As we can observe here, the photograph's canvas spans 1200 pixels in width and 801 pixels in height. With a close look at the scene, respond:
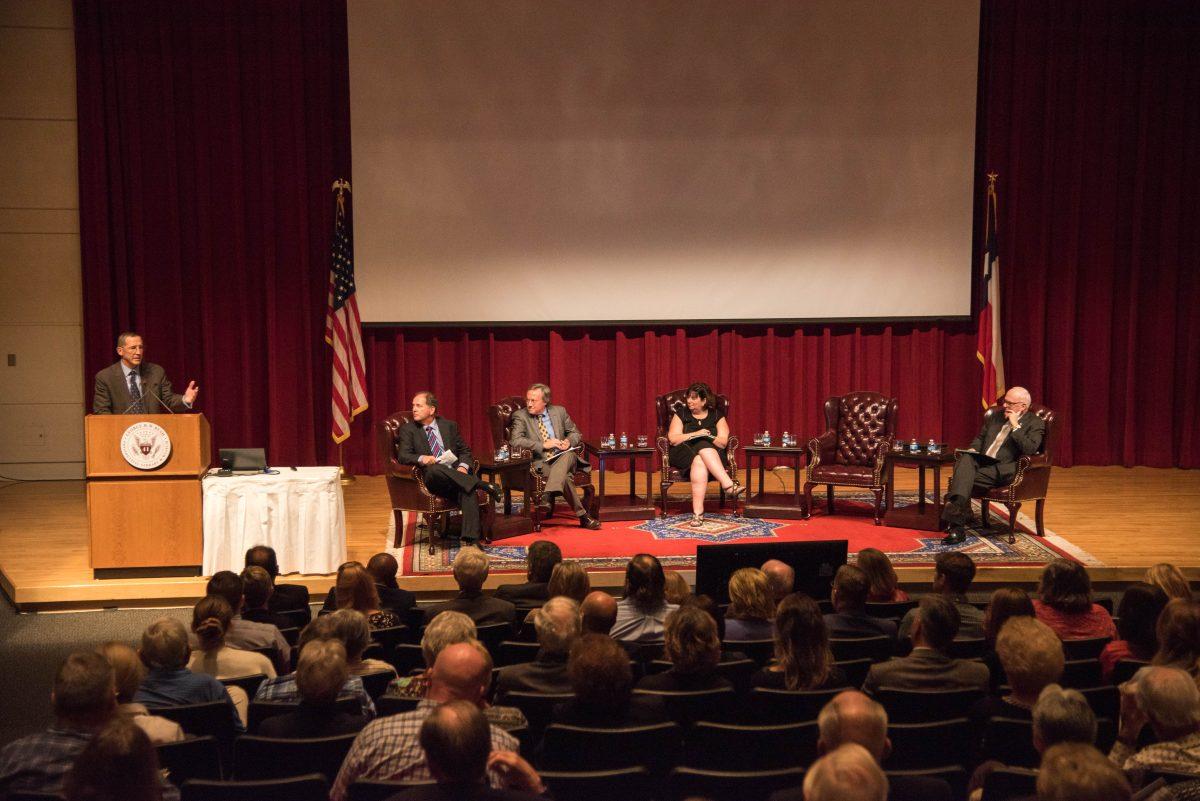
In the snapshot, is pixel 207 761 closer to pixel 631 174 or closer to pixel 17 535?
pixel 17 535

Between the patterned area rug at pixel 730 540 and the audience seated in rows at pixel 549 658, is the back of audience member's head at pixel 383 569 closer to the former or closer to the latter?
the audience seated in rows at pixel 549 658

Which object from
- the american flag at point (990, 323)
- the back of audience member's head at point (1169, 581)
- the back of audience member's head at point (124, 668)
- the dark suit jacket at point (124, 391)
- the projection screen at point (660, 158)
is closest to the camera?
the back of audience member's head at point (124, 668)

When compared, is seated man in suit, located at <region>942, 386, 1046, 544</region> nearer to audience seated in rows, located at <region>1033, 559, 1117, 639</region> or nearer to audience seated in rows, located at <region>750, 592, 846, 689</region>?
audience seated in rows, located at <region>1033, 559, 1117, 639</region>

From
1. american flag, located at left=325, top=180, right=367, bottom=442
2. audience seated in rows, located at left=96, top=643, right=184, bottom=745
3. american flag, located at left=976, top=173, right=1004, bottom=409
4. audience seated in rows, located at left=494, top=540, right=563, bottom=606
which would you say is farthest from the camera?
american flag, located at left=976, top=173, right=1004, bottom=409

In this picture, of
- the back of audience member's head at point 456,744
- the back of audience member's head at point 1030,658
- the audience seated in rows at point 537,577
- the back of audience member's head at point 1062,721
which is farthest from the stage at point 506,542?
the back of audience member's head at point 456,744

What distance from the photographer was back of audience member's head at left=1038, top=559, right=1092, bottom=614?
14.3 ft

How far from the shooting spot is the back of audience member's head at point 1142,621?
3859 mm

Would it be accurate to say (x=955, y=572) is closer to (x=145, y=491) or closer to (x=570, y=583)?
(x=570, y=583)

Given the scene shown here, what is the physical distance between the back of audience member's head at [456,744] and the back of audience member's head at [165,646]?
144 centimetres

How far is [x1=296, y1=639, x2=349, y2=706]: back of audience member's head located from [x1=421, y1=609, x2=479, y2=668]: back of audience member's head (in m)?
0.42

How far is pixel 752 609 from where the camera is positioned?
4.32 metres

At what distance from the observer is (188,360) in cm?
1045

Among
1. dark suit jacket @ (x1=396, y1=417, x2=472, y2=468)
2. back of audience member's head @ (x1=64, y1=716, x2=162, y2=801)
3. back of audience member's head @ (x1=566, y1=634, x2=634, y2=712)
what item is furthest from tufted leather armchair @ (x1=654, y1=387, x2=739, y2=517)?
back of audience member's head @ (x1=64, y1=716, x2=162, y2=801)

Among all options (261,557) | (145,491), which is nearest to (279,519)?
(145,491)
